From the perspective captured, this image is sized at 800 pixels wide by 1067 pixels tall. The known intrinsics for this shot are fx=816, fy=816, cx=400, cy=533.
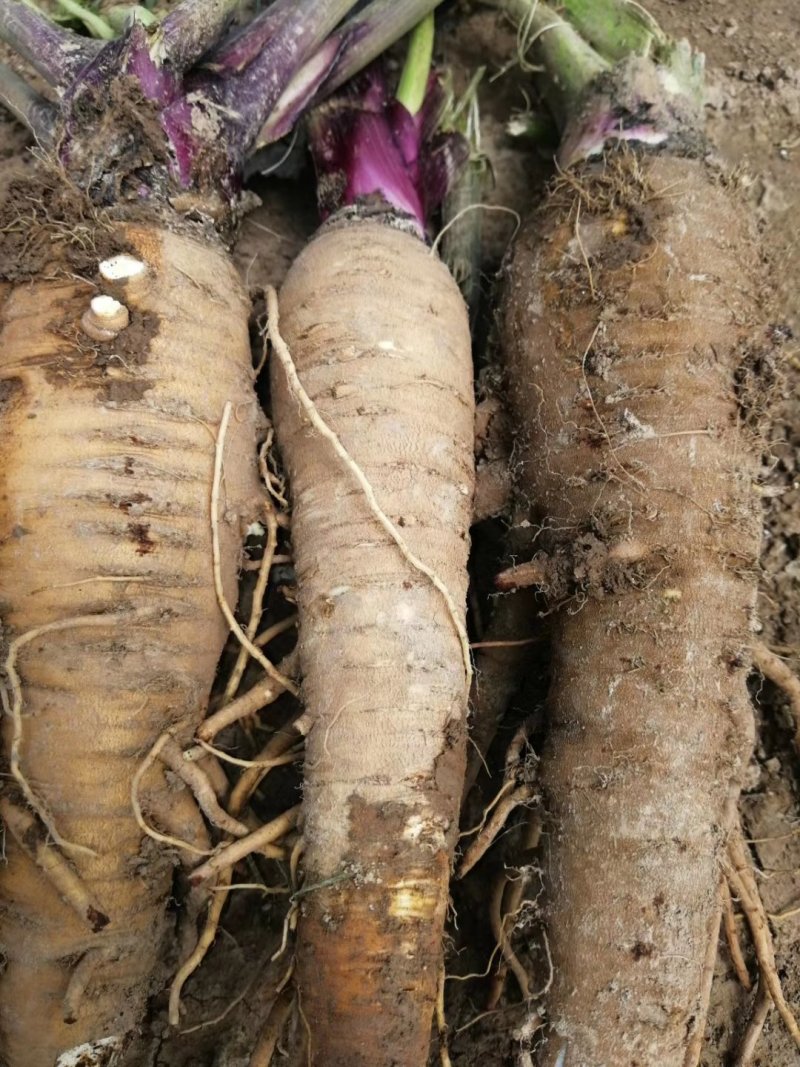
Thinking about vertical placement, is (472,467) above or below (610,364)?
below

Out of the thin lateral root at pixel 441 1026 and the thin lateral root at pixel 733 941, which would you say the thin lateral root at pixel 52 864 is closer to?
the thin lateral root at pixel 441 1026

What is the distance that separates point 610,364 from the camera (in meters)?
1.59

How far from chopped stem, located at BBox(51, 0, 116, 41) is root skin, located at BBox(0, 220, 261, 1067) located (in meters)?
0.66

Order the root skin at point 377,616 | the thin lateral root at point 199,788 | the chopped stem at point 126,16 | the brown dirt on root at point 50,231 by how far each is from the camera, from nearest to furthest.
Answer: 1. the root skin at point 377,616
2. the thin lateral root at point 199,788
3. the brown dirt on root at point 50,231
4. the chopped stem at point 126,16

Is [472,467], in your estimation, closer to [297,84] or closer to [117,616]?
[117,616]

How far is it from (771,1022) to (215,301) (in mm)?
1774

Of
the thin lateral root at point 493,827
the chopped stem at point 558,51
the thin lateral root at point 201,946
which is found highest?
the chopped stem at point 558,51

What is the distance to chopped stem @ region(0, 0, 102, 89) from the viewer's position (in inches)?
67.3

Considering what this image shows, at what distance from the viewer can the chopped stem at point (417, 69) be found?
195 centimetres

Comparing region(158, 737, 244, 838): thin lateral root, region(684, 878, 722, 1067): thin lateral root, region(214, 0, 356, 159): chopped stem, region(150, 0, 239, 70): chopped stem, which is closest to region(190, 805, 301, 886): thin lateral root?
region(158, 737, 244, 838): thin lateral root

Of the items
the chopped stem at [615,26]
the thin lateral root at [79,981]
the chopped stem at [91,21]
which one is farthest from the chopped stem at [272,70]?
the thin lateral root at [79,981]

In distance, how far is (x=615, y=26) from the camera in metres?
1.93

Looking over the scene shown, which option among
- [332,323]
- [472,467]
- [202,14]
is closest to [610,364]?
[472,467]

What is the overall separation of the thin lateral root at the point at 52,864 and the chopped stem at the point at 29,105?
1338 mm
